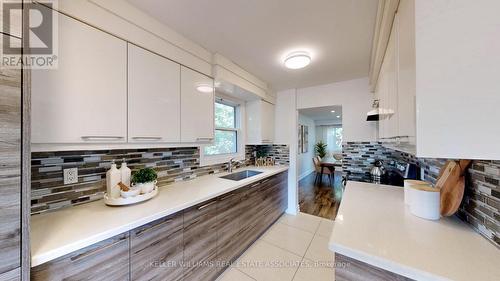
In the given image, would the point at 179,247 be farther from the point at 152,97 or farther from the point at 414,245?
the point at 414,245

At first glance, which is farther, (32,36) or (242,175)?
(242,175)

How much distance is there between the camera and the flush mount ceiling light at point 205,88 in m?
1.80

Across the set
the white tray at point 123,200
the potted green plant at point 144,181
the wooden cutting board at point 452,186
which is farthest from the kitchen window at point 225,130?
the wooden cutting board at point 452,186

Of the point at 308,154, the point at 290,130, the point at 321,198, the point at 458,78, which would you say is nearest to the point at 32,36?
the point at 458,78

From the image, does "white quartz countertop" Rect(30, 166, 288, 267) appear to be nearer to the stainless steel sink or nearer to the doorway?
the stainless steel sink

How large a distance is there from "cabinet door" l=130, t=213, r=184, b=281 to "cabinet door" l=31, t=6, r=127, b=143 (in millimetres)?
659

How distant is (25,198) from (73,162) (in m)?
0.68

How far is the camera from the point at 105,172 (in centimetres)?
136

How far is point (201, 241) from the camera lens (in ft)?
4.66

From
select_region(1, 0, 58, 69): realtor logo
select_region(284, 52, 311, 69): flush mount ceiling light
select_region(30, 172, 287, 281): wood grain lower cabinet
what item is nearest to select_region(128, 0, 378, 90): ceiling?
select_region(284, 52, 311, 69): flush mount ceiling light

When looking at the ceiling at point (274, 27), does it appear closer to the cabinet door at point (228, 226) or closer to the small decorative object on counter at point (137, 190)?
the small decorative object on counter at point (137, 190)

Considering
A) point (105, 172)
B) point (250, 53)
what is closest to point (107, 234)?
point (105, 172)

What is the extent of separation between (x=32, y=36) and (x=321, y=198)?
4.44 metres

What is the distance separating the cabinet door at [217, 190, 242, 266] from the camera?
1615 millimetres
